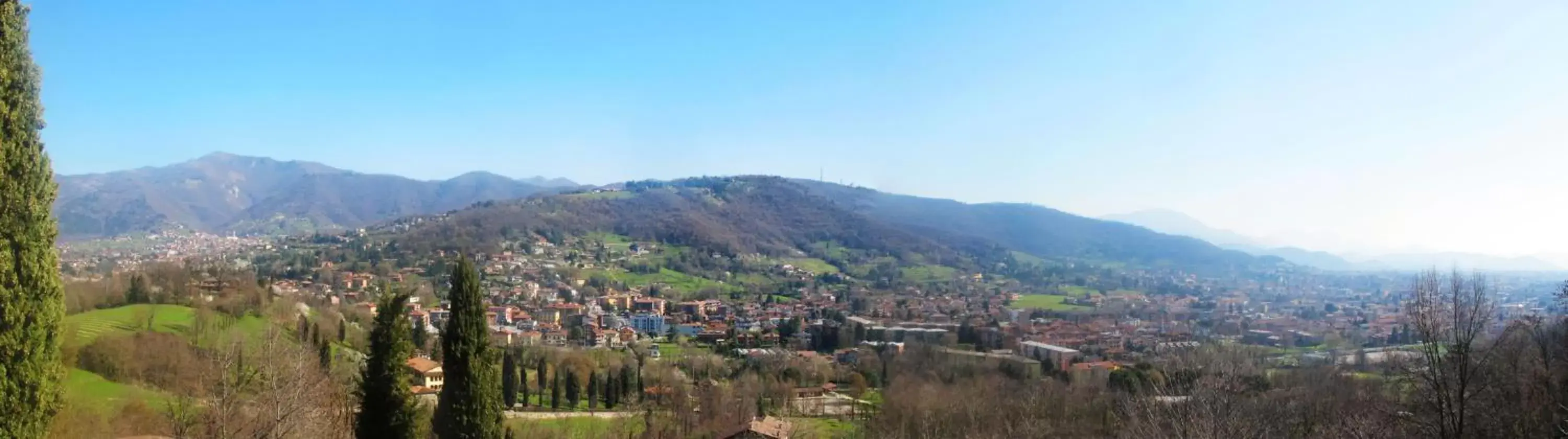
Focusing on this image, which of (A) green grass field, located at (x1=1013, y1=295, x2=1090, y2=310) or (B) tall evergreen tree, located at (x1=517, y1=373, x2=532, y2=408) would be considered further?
(A) green grass field, located at (x1=1013, y1=295, x2=1090, y2=310)

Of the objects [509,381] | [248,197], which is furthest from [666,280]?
[248,197]

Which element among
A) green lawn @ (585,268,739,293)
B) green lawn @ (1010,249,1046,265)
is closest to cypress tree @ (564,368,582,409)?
green lawn @ (585,268,739,293)

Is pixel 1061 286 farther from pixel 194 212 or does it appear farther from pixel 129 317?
pixel 194 212

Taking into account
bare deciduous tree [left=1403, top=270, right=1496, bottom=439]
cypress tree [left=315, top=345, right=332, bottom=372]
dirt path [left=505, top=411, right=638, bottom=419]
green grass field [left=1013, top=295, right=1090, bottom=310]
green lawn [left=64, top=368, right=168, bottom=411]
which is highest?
bare deciduous tree [left=1403, top=270, right=1496, bottom=439]

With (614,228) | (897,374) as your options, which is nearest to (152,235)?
(614,228)

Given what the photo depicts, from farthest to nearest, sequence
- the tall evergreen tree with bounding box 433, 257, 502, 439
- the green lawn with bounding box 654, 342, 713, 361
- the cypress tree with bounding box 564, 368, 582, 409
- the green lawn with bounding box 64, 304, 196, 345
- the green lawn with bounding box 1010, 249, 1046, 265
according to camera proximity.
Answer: the green lawn with bounding box 1010, 249, 1046, 265 → the green lawn with bounding box 654, 342, 713, 361 → the cypress tree with bounding box 564, 368, 582, 409 → the green lawn with bounding box 64, 304, 196, 345 → the tall evergreen tree with bounding box 433, 257, 502, 439

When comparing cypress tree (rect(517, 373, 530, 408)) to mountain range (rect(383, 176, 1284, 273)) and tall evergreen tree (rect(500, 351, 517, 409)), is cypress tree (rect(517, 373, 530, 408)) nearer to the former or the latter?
tall evergreen tree (rect(500, 351, 517, 409))
